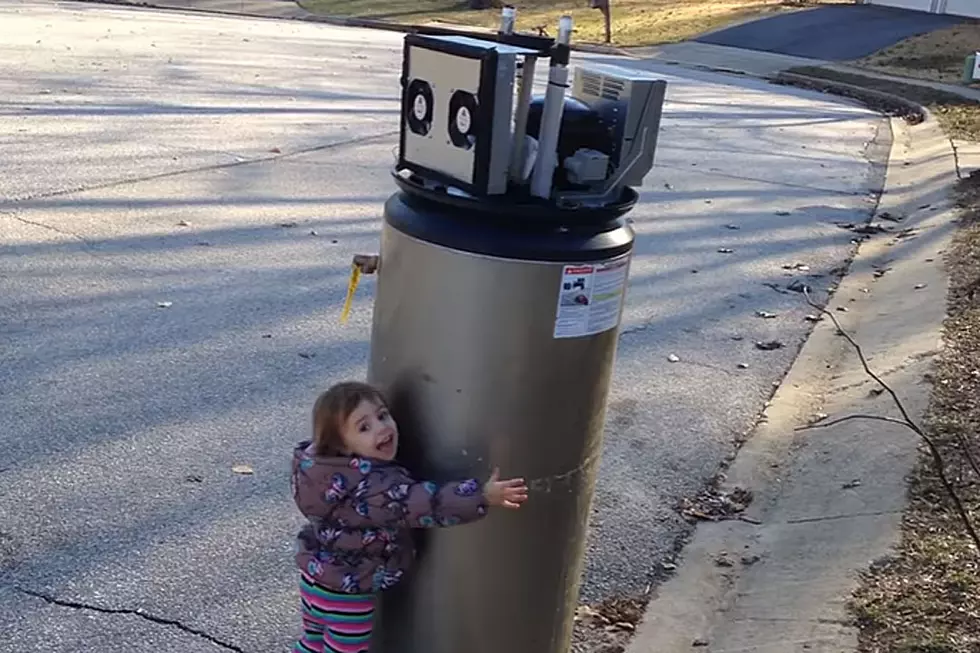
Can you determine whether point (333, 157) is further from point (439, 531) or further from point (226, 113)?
point (439, 531)

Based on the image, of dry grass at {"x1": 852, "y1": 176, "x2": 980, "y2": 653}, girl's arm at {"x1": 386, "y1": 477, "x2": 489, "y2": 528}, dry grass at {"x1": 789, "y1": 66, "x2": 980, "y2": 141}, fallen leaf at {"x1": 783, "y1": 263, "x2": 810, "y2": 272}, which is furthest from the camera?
dry grass at {"x1": 789, "y1": 66, "x2": 980, "y2": 141}

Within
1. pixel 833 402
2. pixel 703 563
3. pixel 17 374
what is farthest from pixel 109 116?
pixel 703 563

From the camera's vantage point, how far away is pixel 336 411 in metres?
2.62

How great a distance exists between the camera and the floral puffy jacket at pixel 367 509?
2594mm

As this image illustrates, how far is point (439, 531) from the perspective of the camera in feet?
8.80

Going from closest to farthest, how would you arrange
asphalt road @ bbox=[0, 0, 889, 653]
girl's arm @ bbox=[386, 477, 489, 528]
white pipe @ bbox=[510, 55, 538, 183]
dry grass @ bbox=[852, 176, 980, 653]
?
white pipe @ bbox=[510, 55, 538, 183]
girl's arm @ bbox=[386, 477, 489, 528]
dry grass @ bbox=[852, 176, 980, 653]
asphalt road @ bbox=[0, 0, 889, 653]

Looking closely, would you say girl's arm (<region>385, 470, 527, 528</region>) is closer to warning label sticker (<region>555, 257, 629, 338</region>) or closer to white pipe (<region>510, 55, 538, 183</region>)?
warning label sticker (<region>555, 257, 629, 338</region>)

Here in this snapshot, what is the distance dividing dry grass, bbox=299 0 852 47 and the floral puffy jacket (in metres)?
25.7

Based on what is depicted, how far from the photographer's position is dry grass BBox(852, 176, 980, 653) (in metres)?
3.33

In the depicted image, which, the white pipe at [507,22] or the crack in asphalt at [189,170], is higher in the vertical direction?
the white pipe at [507,22]

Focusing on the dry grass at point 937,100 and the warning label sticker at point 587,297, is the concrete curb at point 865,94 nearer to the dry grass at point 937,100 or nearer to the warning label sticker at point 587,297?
the dry grass at point 937,100

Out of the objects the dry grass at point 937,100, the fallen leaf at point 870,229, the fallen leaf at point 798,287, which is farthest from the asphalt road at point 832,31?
the fallen leaf at point 798,287

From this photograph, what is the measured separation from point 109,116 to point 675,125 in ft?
22.3

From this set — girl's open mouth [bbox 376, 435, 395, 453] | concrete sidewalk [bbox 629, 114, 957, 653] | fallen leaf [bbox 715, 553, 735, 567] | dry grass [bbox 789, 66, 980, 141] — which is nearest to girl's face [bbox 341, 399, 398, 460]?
girl's open mouth [bbox 376, 435, 395, 453]
